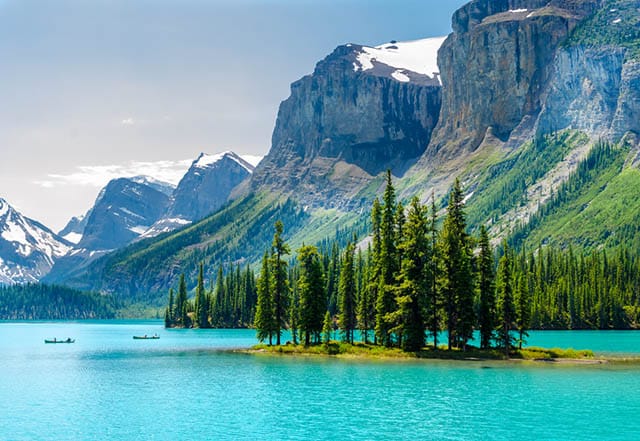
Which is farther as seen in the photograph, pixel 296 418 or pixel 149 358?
pixel 149 358

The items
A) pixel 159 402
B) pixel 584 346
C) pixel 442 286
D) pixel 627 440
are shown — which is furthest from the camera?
pixel 584 346

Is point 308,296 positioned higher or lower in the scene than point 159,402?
higher

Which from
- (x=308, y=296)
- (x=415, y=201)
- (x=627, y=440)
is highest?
(x=415, y=201)

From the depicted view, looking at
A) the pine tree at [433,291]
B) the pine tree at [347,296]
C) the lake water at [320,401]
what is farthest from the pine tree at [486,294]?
the pine tree at [347,296]

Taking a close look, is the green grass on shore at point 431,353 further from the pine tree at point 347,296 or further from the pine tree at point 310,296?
the pine tree at point 347,296

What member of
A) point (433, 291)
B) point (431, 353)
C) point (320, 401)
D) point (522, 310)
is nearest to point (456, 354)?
point (431, 353)

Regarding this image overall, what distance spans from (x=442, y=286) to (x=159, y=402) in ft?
155

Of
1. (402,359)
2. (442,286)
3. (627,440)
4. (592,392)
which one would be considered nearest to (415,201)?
(442,286)

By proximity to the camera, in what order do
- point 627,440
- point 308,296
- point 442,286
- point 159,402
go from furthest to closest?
point 308,296 < point 442,286 < point 159,402 < point 627,440

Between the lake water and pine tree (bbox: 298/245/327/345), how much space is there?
10.6 metres

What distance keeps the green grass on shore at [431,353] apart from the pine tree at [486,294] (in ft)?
10.0

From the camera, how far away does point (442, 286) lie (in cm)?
9825

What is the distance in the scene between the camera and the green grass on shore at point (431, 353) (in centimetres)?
9581

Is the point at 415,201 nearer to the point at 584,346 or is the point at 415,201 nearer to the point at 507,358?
the point at 507,358
